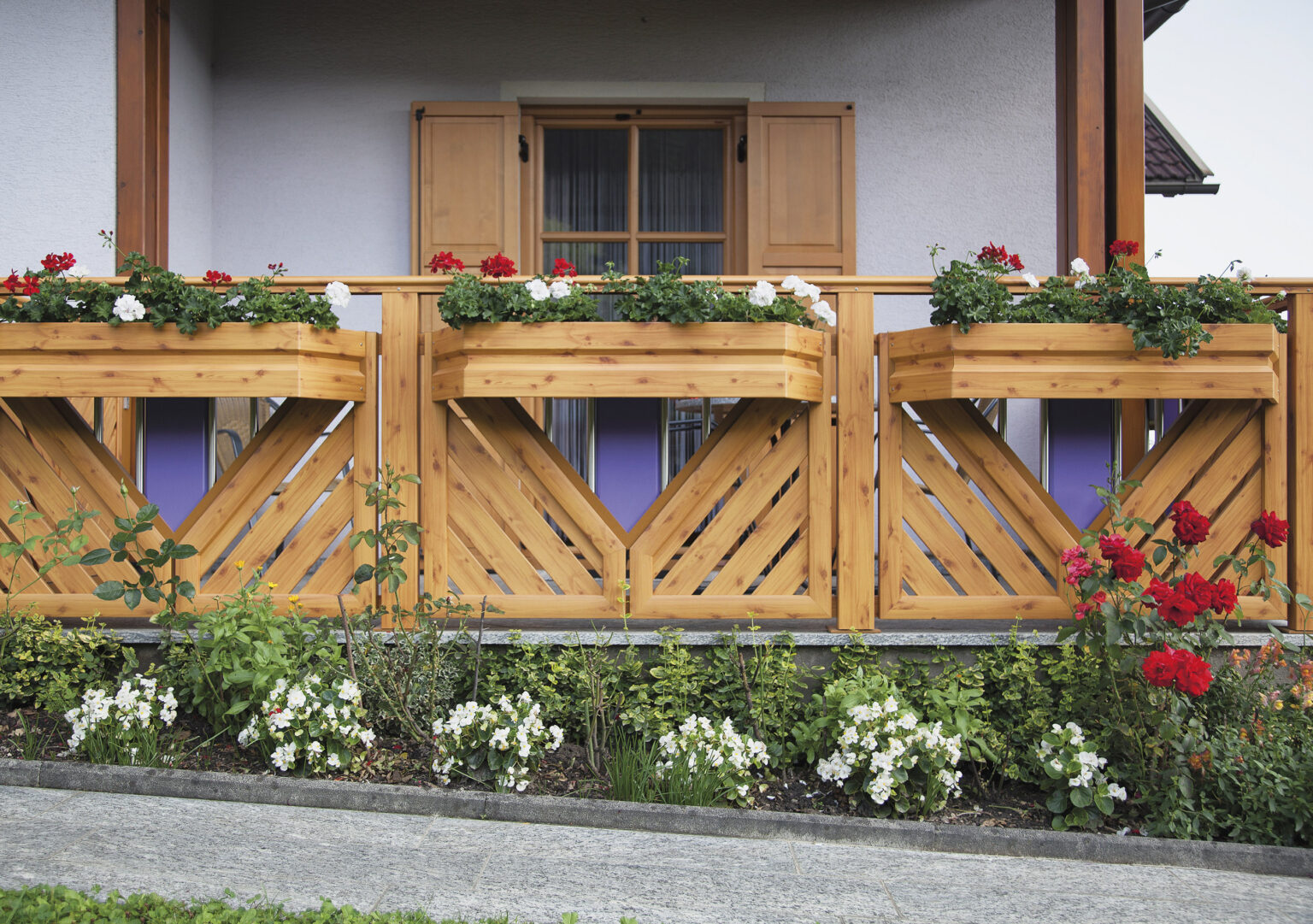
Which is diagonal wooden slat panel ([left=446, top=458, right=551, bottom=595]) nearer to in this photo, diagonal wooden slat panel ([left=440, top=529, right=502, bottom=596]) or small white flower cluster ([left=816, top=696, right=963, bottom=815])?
diagonal wooden slat panel ([left=440, top=529, right=502, bottom=596])

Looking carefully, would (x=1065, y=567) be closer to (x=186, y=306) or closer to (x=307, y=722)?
(x=307, y=722)

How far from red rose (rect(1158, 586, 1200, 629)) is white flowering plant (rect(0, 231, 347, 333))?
2.77 metres

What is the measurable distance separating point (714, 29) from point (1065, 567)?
3.61 metres

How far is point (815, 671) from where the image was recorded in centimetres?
334

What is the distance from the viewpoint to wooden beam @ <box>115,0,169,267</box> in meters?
4.45

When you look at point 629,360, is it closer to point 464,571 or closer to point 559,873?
point 464,571

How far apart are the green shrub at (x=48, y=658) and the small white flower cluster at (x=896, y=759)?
2.39 metres

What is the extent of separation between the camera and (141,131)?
4.51m

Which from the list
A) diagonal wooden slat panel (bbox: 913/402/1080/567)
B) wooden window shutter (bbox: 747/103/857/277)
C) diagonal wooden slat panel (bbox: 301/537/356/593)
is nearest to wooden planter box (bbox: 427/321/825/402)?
diagonal wooden slat panel (bbox: 913/402/1080/567)

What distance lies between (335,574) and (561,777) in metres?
1.12

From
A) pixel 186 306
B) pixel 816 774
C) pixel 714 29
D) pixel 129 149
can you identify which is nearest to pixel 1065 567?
pixel 816 774

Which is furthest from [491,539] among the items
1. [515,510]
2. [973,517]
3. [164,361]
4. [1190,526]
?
[1190,526]

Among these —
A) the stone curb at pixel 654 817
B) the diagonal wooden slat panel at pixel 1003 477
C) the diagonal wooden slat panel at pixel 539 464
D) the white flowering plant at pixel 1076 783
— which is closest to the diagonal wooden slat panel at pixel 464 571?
the diagonal wooden slat panel at pixel 539 464

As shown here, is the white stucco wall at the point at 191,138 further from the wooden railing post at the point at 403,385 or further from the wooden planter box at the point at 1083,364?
the wooden planter box at the point at 1083,364
